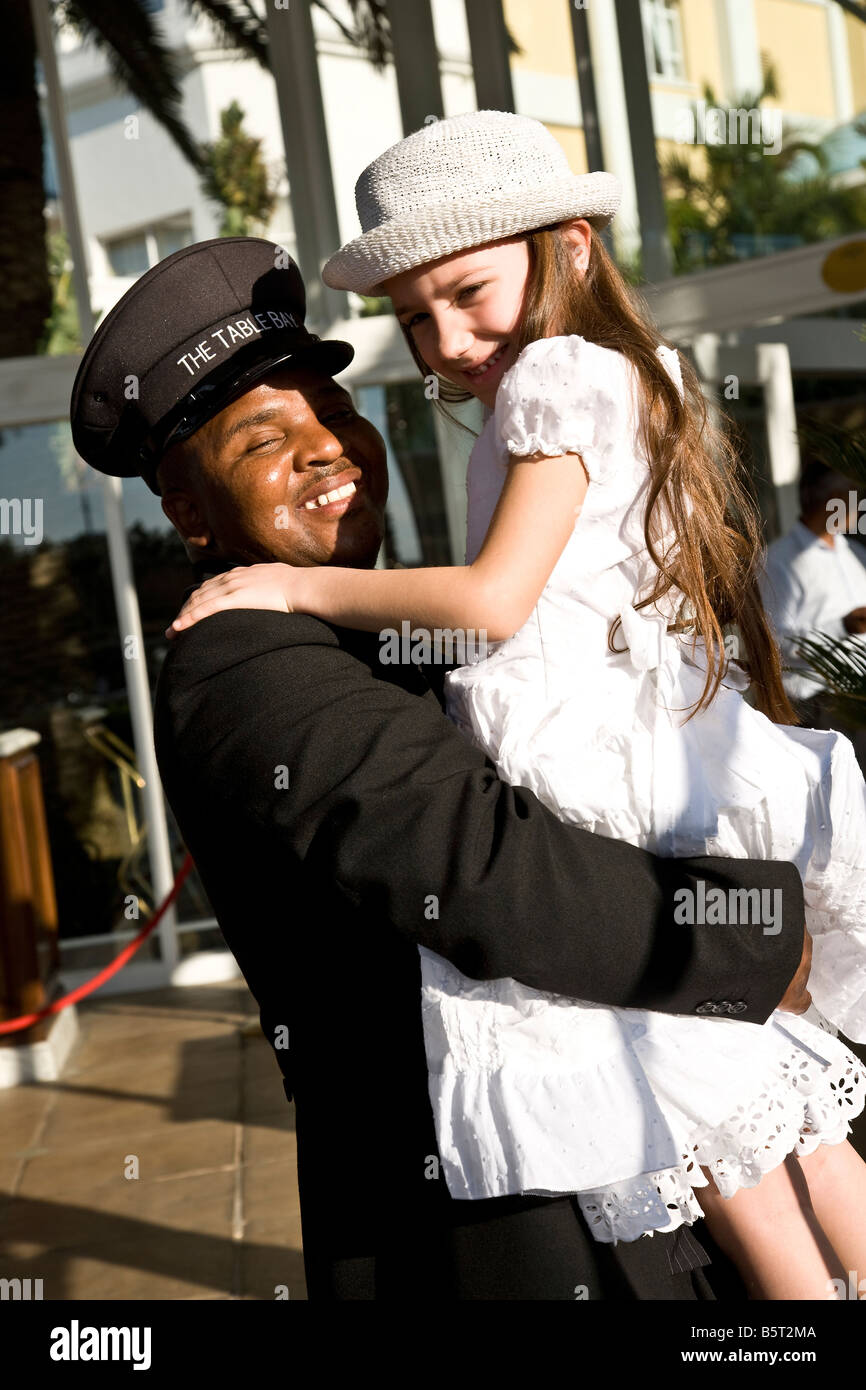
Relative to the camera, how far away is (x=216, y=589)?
160 centimetres

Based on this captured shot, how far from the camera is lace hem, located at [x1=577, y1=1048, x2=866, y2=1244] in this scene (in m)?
1.43

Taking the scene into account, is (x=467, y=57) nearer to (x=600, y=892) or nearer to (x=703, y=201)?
(x=703, y=201)

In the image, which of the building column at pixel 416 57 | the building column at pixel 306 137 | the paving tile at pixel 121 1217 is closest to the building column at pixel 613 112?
the building column at pixel 416 57

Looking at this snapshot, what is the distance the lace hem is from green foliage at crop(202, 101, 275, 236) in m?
6.65

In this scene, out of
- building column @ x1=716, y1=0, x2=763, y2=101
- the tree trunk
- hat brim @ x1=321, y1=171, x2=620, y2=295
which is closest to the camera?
hat brim @ x1=321, y1=171, x2=620, y2=295

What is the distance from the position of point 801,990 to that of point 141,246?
663 cm

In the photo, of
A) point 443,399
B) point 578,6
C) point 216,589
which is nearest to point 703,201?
point 578,6

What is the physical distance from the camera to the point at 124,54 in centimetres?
717

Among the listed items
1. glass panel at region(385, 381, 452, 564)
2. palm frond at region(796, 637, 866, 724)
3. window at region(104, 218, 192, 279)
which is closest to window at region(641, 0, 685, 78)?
glass panel at region(385, 381, 452, 564)

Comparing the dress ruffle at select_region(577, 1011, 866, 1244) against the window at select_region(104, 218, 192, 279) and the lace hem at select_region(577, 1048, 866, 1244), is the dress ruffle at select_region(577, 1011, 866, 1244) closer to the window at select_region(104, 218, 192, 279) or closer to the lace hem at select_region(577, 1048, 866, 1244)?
the lace hem at select_region(577, 1048, 866, 1244)

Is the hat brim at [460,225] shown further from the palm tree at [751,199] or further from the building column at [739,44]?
the building column at [739,44]

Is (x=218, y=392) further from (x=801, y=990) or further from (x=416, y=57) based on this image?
(x=416, y=57)
